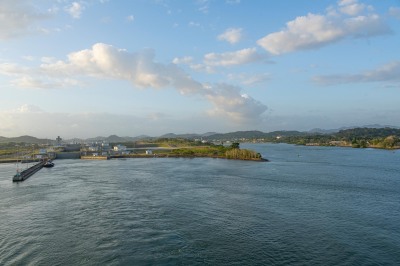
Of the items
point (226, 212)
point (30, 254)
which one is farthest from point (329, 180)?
point (30, 254)

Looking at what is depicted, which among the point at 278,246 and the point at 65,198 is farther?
the point at 65,198

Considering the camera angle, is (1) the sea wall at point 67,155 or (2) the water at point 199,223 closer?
(2) the water at point 199,223

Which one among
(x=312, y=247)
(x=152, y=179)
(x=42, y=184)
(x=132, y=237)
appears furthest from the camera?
(x=152, y=179)

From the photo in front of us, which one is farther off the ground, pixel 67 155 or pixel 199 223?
pixel 67 155

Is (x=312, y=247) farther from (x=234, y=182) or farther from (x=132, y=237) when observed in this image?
(x=234, y=182)

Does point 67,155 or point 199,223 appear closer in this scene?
point 199,223

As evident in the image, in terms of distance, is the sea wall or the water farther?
the sea wall

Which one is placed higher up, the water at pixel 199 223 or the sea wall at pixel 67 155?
the sea wall at pixel 67 155

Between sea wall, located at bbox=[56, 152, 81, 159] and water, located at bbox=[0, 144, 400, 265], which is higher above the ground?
sea wall, located at bbox=[56, 152, 81, 159]
